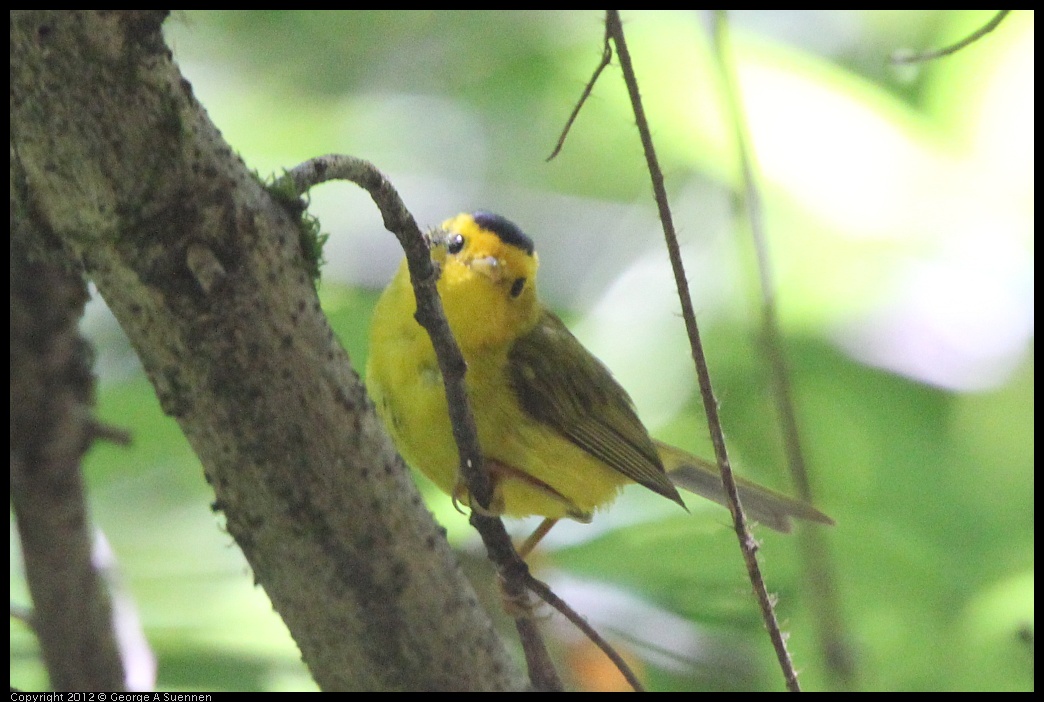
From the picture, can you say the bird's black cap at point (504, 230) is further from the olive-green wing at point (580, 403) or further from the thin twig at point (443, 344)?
the thin twig at point (443, 344)

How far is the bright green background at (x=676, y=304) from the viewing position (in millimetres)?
3201

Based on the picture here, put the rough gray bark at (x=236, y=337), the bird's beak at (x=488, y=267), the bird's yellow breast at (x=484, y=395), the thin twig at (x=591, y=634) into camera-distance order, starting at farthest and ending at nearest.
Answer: the bird's beak at (x=488, y=267), the bird's yellow breast at (x=484, y=395), the thin twig at (x=591, y=634), the rough gray bark at (x=236, y=337)

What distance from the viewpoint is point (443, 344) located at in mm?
2223

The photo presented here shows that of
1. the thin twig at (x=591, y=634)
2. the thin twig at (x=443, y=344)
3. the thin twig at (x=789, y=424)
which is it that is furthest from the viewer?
the thin twig at (x=789, y=424)

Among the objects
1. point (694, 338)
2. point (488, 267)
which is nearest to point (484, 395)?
point (488, 267)

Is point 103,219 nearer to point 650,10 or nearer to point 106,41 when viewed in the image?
point 106,41

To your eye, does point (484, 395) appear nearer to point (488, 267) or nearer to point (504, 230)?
point (488, 267)

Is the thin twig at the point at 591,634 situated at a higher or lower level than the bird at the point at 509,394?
lower

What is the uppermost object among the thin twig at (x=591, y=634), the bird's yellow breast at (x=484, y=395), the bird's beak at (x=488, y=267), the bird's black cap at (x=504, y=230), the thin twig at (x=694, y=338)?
the bird's black cap at (x=504, y=230)

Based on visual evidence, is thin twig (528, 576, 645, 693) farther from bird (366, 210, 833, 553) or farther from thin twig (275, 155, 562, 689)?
bird (366, 210, 833, 553)

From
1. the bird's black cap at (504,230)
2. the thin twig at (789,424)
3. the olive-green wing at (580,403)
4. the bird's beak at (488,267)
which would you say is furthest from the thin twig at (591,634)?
the bird's black cap at (504,230)

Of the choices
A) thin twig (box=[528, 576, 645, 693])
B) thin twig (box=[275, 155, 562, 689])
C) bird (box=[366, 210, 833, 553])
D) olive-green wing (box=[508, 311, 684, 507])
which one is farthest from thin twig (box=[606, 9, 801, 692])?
olive-green wing (box=[508, 311, 684, 507])

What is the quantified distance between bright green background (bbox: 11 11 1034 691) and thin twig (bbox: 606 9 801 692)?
0.53 m

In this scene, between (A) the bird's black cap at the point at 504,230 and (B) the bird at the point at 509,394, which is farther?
(A) the bird's black cap at the point at 504,230
